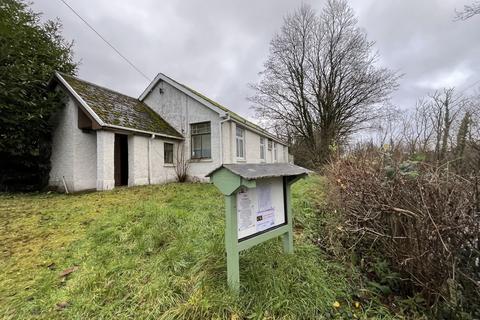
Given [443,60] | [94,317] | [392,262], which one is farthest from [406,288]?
[443,60]

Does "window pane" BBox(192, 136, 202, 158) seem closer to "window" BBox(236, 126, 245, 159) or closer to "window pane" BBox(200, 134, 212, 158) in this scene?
"window pane" BBox(200, 134, 212, 158)

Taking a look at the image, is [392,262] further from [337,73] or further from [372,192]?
[337,73]

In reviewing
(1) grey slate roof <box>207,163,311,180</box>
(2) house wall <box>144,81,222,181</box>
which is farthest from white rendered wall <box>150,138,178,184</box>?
(1) grey slate roof <box>207,163,311,180</box>

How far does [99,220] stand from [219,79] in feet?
58.5

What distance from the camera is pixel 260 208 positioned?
2.69 m

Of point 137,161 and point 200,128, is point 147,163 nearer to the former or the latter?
point 137,161

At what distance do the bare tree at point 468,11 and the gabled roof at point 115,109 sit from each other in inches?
482

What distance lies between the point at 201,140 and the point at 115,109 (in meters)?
4.35

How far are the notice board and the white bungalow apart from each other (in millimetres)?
8495

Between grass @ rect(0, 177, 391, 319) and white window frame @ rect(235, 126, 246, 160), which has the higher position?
white window frame @ rect(235, 126, 246, 160)

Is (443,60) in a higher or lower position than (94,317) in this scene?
higher

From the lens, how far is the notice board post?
7.50 feet

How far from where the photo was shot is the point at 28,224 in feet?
16.2

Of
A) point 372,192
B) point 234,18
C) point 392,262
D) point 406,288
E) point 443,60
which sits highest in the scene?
point 234,18
